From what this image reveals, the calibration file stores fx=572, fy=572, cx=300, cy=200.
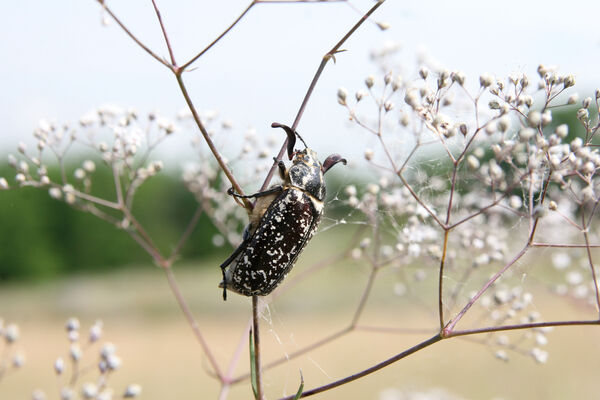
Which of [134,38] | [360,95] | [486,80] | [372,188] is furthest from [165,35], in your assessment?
[372,188]

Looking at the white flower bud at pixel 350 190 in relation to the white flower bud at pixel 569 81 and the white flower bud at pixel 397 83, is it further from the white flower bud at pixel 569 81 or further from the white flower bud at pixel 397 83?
the white flower bud at pixel 569 81

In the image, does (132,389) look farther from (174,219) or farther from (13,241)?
(174,219)

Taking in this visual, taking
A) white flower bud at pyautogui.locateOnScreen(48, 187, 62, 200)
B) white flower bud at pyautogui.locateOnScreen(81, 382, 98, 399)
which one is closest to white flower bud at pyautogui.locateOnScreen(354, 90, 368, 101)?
white flower bud at pyautogui.locateOnScreen(81, 382, 98, 399)

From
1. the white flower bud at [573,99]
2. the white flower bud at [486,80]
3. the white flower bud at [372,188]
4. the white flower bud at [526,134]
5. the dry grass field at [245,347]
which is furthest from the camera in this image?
the dry grass field at [245,347]

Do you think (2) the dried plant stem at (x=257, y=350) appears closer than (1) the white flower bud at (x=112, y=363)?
Yes

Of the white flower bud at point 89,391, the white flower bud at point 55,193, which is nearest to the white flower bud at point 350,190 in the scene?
the white flower bud at point 89,391

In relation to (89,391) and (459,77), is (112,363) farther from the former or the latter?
(459,77)

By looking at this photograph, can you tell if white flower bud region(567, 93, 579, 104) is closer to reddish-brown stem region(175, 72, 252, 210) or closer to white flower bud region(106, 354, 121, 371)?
reddish-brown stem region(175, 72, 252, 210)
